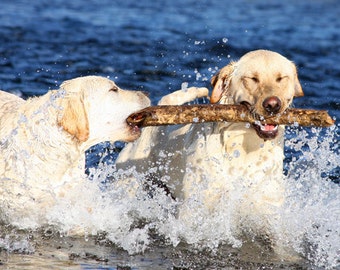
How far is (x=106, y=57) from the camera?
15945 millimetres

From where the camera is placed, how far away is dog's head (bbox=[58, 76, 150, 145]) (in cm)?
667

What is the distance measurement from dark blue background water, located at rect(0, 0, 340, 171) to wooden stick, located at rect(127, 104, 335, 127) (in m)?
4.58

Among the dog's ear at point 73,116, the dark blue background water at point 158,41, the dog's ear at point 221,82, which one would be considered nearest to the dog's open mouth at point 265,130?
the dog's ear at point 221,82

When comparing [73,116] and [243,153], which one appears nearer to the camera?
[73,116]

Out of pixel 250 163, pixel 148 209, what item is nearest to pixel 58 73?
pixel 148 209

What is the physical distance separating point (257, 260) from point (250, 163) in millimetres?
845

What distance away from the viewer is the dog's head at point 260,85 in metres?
6.63

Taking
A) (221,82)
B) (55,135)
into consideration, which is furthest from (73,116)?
(221,82)

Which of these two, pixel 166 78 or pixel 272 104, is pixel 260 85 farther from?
pixel 166 78

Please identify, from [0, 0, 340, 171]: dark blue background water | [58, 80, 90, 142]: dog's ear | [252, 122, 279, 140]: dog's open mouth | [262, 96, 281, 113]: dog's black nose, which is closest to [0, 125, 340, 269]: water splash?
[252, 122, 279, 140]: dog's open mouth

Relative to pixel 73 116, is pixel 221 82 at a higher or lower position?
higher

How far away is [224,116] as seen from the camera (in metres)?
6.71

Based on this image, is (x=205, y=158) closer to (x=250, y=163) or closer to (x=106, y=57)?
(x=250, y=163)

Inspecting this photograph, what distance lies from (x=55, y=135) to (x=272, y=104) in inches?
72.3
